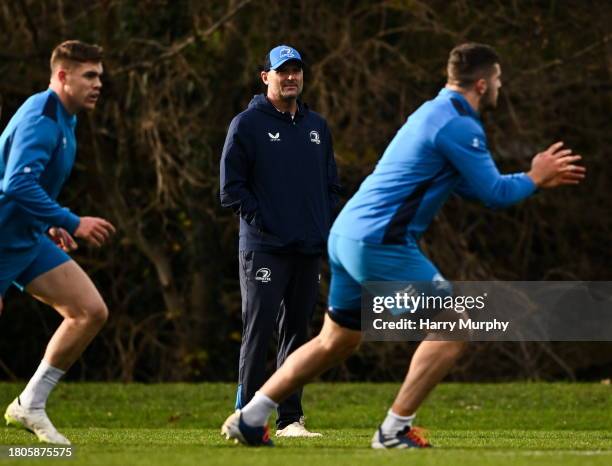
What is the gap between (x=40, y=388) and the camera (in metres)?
8.38

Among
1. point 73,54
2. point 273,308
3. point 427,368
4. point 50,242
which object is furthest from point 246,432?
point 73,54

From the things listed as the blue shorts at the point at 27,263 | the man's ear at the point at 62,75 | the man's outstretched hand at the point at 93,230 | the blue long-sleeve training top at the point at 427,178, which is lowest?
the blue shorts at the point at 27,263

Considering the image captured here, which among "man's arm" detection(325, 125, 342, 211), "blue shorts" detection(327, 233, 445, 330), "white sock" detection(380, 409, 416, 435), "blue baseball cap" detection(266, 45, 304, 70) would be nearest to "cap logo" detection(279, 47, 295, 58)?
"blue baseball cap" detection(266, 45, 304, 70)

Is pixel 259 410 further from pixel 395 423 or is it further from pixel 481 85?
pixel 481 85

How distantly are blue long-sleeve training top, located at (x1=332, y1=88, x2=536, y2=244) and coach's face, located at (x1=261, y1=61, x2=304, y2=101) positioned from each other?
2159mm

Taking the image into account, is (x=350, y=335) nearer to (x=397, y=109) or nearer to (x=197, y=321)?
(x=397, y=109)

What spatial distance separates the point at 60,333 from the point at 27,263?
0.46m

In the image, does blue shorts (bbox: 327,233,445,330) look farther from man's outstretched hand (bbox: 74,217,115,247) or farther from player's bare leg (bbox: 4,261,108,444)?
player's bare leg (bbox: 4,261,108,444)

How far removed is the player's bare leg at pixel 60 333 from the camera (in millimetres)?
8336

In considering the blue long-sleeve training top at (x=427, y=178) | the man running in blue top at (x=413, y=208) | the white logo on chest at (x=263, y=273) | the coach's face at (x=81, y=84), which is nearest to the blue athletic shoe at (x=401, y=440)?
the man running in blue top at (x=413, y=208)

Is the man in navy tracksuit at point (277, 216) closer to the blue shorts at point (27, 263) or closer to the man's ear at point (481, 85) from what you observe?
the blue shorts at point (27, 263)

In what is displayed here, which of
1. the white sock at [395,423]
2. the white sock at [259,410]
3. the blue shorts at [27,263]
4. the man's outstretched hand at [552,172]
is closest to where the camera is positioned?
the man's outstretched hand at [552,172]

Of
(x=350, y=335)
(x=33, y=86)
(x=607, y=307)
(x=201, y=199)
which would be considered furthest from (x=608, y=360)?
(x=350, y=335)

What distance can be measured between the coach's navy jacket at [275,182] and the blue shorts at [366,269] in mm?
1916
